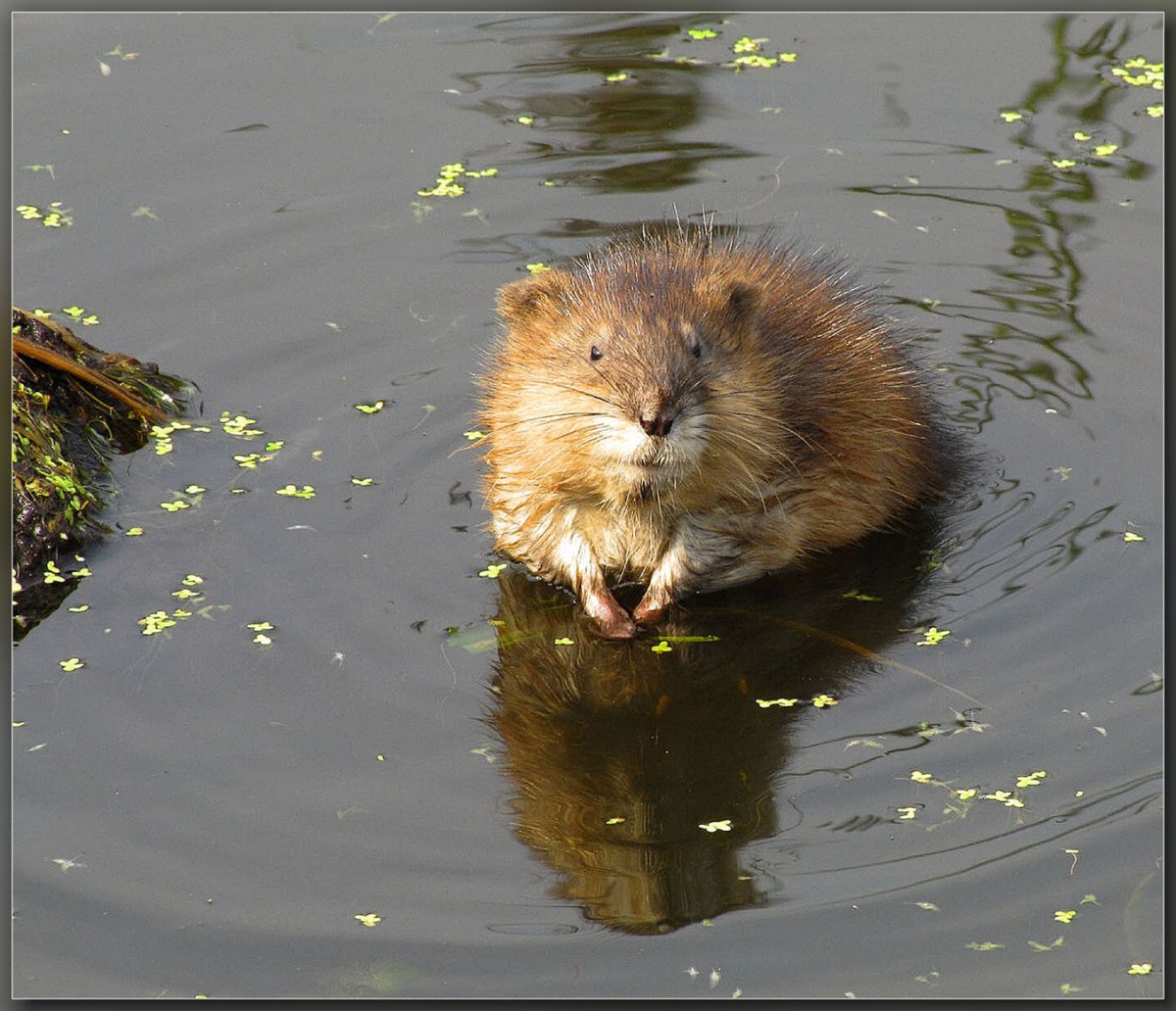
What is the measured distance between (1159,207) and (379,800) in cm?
572

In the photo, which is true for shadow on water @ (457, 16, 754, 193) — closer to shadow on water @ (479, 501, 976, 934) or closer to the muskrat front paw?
shadow on water @ (479, 501, 976, 934)

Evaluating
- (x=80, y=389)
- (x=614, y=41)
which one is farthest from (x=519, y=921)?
(x=614, y=41)

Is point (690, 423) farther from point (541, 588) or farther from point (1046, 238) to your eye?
point (1046, 238)

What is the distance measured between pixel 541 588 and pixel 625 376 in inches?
49.6

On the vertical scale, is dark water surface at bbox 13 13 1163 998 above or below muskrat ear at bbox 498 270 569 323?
below

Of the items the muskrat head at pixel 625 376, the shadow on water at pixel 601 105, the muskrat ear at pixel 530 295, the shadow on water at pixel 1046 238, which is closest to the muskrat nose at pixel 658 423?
the muskrat head at pixel 625 376

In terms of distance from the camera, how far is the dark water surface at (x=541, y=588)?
4.97m

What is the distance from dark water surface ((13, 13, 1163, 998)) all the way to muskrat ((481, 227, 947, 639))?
25 cm

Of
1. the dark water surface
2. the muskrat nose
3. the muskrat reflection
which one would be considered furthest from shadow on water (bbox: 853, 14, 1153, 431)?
the muskrat nose

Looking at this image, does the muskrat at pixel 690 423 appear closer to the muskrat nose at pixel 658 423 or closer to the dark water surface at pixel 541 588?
the muskrat nose at pixel 658 423

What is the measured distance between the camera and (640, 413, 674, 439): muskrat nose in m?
5.64

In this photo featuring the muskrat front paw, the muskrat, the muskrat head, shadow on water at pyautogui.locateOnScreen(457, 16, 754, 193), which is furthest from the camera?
shadow on water at pyautogui.locateOnScreen(457, 16, 754, 193)

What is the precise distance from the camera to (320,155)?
32.0ft

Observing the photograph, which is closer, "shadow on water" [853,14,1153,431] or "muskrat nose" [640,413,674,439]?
"muskrat nose" [640,413,674,439]
